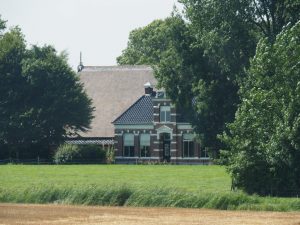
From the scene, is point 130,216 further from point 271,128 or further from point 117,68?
point 117,68

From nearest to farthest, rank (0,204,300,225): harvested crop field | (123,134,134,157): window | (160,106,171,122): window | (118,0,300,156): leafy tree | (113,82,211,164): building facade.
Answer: (0,204,300,225): harvested crop field
(118,0,300,156): leafy tree
(113,82,211,164): building facade
(160,106,171,122): window
(123,134,134,157): window

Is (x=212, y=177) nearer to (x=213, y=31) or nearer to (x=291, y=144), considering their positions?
(x=213, y=31)

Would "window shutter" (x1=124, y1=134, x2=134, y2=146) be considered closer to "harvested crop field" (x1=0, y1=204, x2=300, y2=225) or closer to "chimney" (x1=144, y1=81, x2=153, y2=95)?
"chimney" (x1=144, y1=81, x2=153, y2=95)

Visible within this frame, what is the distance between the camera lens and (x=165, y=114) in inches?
3255

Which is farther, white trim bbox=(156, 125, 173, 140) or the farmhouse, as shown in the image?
white trim bbox=(156, 125, 173, 140)

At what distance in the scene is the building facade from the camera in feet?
Answer: 267

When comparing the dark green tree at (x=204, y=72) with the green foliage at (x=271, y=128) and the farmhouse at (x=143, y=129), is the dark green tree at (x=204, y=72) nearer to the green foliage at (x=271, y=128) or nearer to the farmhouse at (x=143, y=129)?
the green foliage at (x=271, y=128)

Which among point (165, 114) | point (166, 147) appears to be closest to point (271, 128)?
point (165, 114)

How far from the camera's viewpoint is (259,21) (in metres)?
53.3

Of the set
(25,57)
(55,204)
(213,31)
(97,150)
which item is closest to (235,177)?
(55,204)

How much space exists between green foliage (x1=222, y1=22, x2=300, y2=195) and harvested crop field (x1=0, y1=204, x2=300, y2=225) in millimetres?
5400

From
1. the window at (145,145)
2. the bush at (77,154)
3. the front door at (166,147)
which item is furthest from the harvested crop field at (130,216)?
the window at (145,145)

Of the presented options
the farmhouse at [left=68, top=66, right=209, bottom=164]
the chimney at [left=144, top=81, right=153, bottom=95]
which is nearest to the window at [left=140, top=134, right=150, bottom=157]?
the farmhouse at [left=68, top=66, right=209, bottom=164]

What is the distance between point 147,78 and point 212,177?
146 feet
